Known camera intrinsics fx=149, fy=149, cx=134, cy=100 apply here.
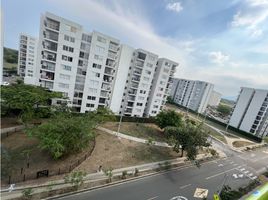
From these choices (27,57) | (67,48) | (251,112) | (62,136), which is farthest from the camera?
(27,57)

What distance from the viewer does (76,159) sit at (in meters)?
23.2

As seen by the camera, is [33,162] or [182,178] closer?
[33,162]

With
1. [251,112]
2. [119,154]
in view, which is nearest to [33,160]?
[119,154]

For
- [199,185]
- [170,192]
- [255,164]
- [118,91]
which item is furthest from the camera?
[118,91]

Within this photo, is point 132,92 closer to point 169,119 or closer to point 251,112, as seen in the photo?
point 169,119

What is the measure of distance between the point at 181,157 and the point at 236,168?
40.9 ft

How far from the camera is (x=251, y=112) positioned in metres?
69.0

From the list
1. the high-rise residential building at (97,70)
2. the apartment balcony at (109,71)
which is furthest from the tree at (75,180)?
the apartment balcony at (109,71)

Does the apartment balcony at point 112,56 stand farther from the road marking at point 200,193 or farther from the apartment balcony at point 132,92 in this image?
the road marking at point 200,193

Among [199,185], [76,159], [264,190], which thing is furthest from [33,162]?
[264,190]

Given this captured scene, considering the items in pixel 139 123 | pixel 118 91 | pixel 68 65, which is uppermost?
pixel 68 65

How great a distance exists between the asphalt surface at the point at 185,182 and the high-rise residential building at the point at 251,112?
38.1 m

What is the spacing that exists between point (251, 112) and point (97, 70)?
7156 cm

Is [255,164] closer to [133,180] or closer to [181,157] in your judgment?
[181,157]
